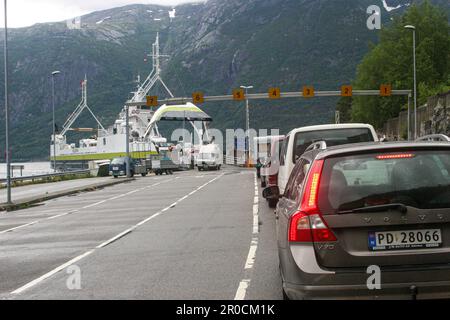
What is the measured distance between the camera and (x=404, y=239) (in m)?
5.07

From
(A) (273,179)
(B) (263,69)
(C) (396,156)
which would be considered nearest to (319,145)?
(C) (396,156)

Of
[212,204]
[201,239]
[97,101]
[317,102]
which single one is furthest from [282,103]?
[201,239]

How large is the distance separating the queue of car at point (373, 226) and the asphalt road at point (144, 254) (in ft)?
5.92

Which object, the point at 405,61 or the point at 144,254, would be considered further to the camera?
the point at 405,61

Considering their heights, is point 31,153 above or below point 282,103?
below

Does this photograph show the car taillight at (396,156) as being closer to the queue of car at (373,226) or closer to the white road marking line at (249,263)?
the queue of car at (373,226)

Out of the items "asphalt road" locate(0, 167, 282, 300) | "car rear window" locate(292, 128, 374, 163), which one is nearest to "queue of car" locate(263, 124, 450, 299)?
"asphalt road" locate(0, 167, 282, 300)

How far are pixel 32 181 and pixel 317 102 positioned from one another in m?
81.6

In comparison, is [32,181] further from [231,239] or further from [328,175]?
[328,175]

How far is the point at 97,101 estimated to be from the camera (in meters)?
171

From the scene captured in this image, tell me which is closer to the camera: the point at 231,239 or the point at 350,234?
the point at 350,234

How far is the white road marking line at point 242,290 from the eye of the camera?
6762mm

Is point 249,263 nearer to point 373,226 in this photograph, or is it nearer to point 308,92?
point 373,226

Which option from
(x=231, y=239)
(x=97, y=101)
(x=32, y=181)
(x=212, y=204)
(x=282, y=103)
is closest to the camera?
(x=231, y=239)
